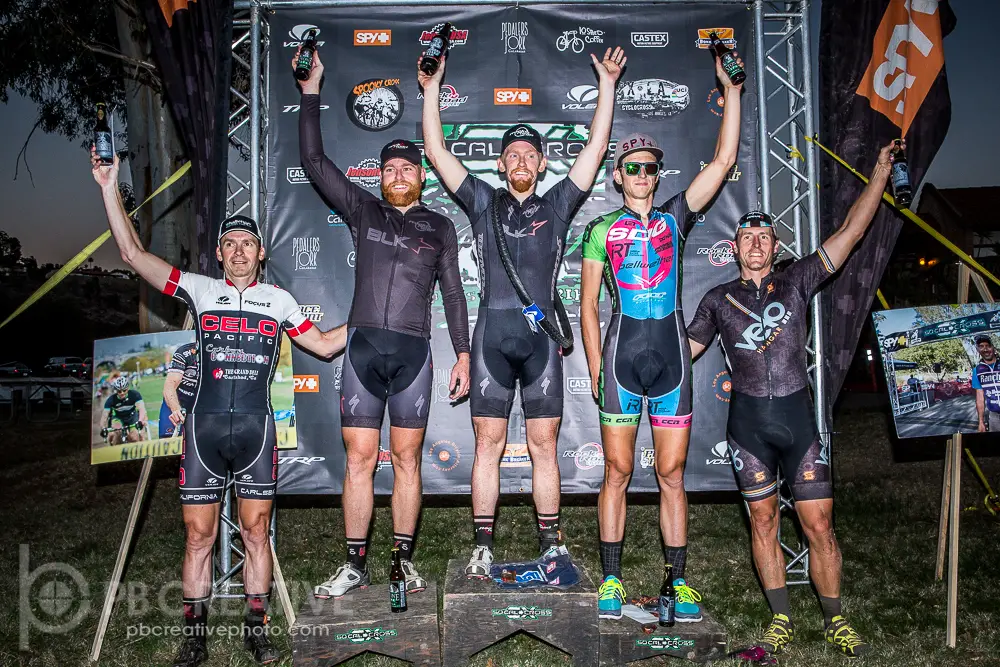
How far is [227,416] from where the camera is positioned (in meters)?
4.16

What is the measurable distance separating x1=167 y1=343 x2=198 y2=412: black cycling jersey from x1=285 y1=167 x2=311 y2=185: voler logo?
1753mm

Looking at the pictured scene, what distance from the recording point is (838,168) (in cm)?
515

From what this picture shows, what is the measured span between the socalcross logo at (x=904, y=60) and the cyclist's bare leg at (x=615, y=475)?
3.20 metres

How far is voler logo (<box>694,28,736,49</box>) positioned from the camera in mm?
5553

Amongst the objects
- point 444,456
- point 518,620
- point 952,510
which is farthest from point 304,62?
point 952,510

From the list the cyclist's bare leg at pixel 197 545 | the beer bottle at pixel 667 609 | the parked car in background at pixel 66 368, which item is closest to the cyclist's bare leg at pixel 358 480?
the cyclist's bare leg at pixel 197 545

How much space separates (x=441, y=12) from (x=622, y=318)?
3.09 m

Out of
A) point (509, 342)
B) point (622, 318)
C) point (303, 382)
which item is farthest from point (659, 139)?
point (303, 382)

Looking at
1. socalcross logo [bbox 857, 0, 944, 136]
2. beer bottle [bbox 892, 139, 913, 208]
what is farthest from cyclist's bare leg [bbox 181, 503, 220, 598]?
socalcross logo [bbox 857, 0, 944, 136]

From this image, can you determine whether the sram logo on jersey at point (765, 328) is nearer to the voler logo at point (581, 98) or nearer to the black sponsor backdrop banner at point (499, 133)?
the black sponsor backdrop banner at point (499, 133)

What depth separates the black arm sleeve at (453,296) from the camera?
472 cm

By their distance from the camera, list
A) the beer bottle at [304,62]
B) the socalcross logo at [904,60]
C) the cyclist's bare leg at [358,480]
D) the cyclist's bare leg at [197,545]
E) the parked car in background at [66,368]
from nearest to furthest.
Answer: the cyclist's bare leg at [197,545]
the cyclist's bare leg at [358,480]
the beer bottle at [304,62]
the socalcross logo at [904,60]
the parked car in background at [66,368]

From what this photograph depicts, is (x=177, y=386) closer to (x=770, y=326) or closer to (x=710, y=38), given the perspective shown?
(x=770, y=326)

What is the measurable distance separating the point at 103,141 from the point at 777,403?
455cm
